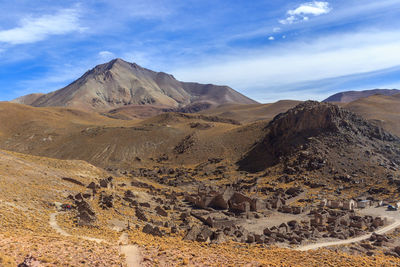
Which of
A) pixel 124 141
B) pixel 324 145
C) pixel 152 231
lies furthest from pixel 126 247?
pixel 124 141

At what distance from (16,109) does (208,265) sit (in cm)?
11210

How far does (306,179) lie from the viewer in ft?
143

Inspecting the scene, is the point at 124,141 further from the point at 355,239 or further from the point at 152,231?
the point at 355,239

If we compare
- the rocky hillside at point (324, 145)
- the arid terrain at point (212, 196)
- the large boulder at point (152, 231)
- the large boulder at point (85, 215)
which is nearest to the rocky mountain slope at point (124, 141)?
the arid terrain at point (212, 196)

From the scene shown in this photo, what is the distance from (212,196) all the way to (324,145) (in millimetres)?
25875

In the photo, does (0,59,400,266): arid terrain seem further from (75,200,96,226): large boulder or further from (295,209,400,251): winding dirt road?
(295,209,400,251): winding dirt road

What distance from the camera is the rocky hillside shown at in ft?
151

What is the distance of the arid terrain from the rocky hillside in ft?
0.73

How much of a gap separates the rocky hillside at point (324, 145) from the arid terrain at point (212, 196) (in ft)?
0.73

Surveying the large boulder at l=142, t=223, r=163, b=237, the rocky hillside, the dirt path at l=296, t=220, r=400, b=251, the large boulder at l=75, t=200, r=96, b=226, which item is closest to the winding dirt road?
the dirt path at l=296, t=220, r=400, b=251

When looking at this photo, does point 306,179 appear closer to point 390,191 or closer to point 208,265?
point 390,191

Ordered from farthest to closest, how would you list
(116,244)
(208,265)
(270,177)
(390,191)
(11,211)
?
(270,177) < (390,191) < (11,211) < (116,244) < (208,265)

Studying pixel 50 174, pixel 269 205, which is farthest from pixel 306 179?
pixel 50 174

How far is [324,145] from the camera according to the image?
49938mm
